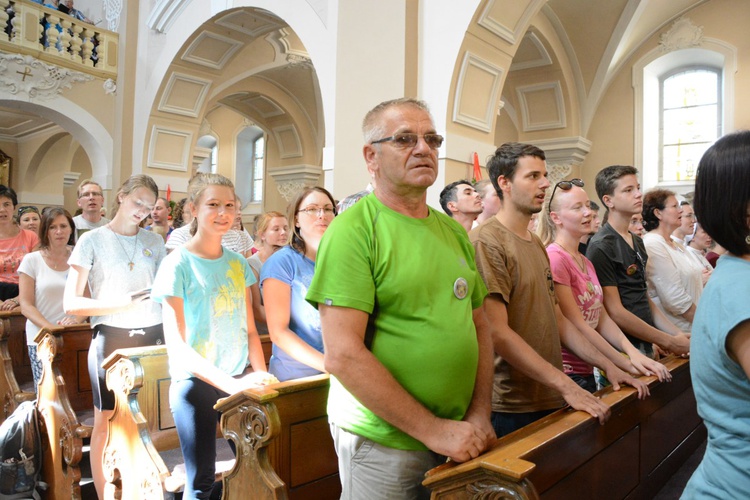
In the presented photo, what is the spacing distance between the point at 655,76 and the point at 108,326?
8.95 metres

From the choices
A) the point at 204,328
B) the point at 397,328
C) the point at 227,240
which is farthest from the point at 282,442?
the point at 227,240

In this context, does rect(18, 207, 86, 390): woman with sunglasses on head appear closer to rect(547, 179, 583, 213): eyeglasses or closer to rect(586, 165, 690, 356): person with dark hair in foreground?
rect(547, 179, 583, 213): eyeglasses

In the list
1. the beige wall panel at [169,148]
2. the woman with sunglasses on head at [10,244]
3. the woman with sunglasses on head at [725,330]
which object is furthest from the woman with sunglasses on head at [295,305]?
the beige wall panel at [169,148]

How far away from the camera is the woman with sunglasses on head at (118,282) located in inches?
105

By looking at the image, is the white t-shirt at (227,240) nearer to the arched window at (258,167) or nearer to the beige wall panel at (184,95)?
the beige wall panel at (184,95)

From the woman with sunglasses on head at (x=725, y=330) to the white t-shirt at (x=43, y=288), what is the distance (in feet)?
11.7

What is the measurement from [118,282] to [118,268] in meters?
0.07

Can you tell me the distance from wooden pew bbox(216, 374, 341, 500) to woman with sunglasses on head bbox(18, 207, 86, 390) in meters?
2.01

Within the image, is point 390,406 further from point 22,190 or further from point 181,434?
point 22,190

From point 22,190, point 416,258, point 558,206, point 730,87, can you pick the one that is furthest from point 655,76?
point 22,190

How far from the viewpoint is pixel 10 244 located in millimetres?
4465

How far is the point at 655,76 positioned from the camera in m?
9.04

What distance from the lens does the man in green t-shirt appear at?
1.31 meters

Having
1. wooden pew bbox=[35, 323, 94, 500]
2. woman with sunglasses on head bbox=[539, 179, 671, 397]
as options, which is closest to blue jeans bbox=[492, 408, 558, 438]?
woman with sunglasses on head bbox=[539, 179, 671, 397]
